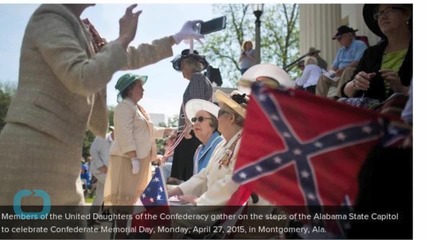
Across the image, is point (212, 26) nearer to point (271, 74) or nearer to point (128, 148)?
point (271, 74)

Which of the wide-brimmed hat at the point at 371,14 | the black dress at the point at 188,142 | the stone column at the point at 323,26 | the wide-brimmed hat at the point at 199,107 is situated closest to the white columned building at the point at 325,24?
the stone column at the point at 323,26

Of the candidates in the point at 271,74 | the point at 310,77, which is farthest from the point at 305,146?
the point at 310,77

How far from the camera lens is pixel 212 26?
2.83 m

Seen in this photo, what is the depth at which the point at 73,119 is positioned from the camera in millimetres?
1827

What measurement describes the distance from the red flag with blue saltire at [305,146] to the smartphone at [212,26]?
1.07 meters

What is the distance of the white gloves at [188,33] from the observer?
7.83 ft

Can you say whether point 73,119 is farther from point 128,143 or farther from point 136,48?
point 128,143

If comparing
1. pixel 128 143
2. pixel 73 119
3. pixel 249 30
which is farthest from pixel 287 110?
pixel 249 30

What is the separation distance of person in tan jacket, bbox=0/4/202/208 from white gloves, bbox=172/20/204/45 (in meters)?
0.57

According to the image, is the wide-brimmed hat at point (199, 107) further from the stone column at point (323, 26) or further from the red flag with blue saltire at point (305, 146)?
the stone column at point (323, 26)

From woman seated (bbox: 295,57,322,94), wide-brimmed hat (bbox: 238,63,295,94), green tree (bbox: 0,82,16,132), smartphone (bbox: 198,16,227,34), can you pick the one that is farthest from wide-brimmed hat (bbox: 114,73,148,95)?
woman seated (bbox: 295,57,322,94)

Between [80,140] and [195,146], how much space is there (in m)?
2.57

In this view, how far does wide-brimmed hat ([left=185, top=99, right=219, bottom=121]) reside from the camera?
12.0 ft

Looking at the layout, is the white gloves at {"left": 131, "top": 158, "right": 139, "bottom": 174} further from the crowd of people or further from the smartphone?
the smartphone
